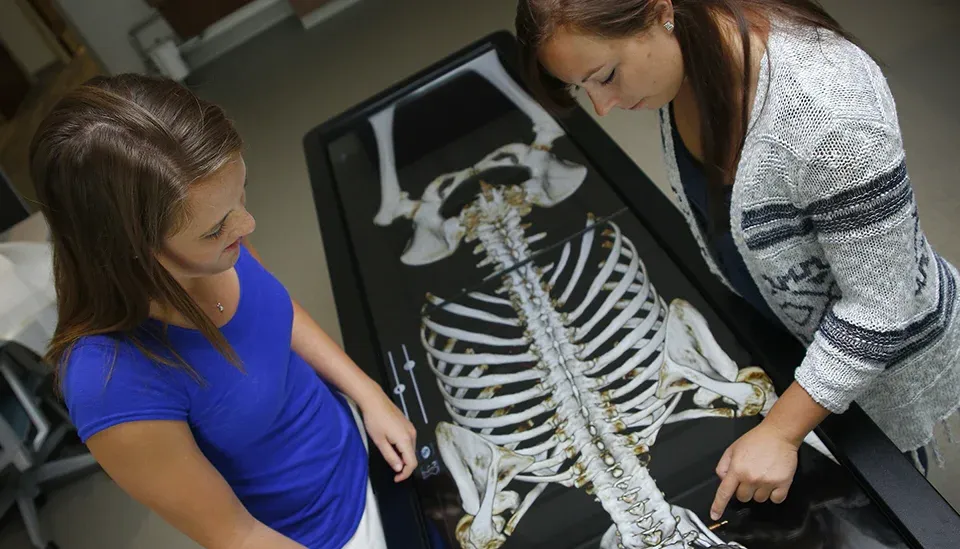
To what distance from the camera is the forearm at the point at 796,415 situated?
37.6 inches

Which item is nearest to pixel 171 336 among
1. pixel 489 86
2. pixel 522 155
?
pixel 522 155

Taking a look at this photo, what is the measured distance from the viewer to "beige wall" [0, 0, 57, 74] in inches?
132

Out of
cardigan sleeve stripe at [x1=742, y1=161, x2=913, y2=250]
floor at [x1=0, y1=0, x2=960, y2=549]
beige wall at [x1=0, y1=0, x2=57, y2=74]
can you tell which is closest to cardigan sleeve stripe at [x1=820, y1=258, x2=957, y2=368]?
cardigan sleeve stripe at [x1=742, y1=161, x2=913, y2=250]

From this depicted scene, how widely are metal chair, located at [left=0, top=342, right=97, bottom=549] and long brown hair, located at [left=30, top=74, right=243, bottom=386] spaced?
5.20 feet

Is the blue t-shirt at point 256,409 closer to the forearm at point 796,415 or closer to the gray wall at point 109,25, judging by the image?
the forearm at point 796,415

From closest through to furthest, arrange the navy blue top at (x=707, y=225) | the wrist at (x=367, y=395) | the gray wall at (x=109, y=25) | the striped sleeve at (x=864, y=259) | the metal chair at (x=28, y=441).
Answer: the striped sleeve at (x=864, y=259) < the navy blue top at (x=707, y=225) < the wrist at (x=367, y=395) < the metal chair at (x=28, y=441) < the gray wall at (x=109, y=25)

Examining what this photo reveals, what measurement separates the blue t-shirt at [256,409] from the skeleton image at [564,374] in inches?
8.0

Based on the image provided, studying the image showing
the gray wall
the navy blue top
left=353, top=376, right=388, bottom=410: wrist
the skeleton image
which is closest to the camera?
the navy blue top

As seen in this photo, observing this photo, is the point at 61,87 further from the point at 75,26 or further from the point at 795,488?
the point at 795,488

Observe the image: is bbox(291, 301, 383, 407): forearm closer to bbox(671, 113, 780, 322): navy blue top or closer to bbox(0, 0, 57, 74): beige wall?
bbox(671, 113, 780, 322): navy blue top

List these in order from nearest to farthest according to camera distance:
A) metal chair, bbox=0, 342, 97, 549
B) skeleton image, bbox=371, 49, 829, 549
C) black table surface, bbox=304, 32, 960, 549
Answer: black table surface, bbox=304, 32, 960, 549
skeleton image, bbox=371, 49, 829, 549
metal chair, bbox=0, 342, 97, 549

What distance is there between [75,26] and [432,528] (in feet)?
11.0

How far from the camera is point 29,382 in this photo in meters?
2.42

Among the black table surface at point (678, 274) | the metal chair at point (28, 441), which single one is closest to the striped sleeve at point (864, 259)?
the black table surface at point (678, 274)
